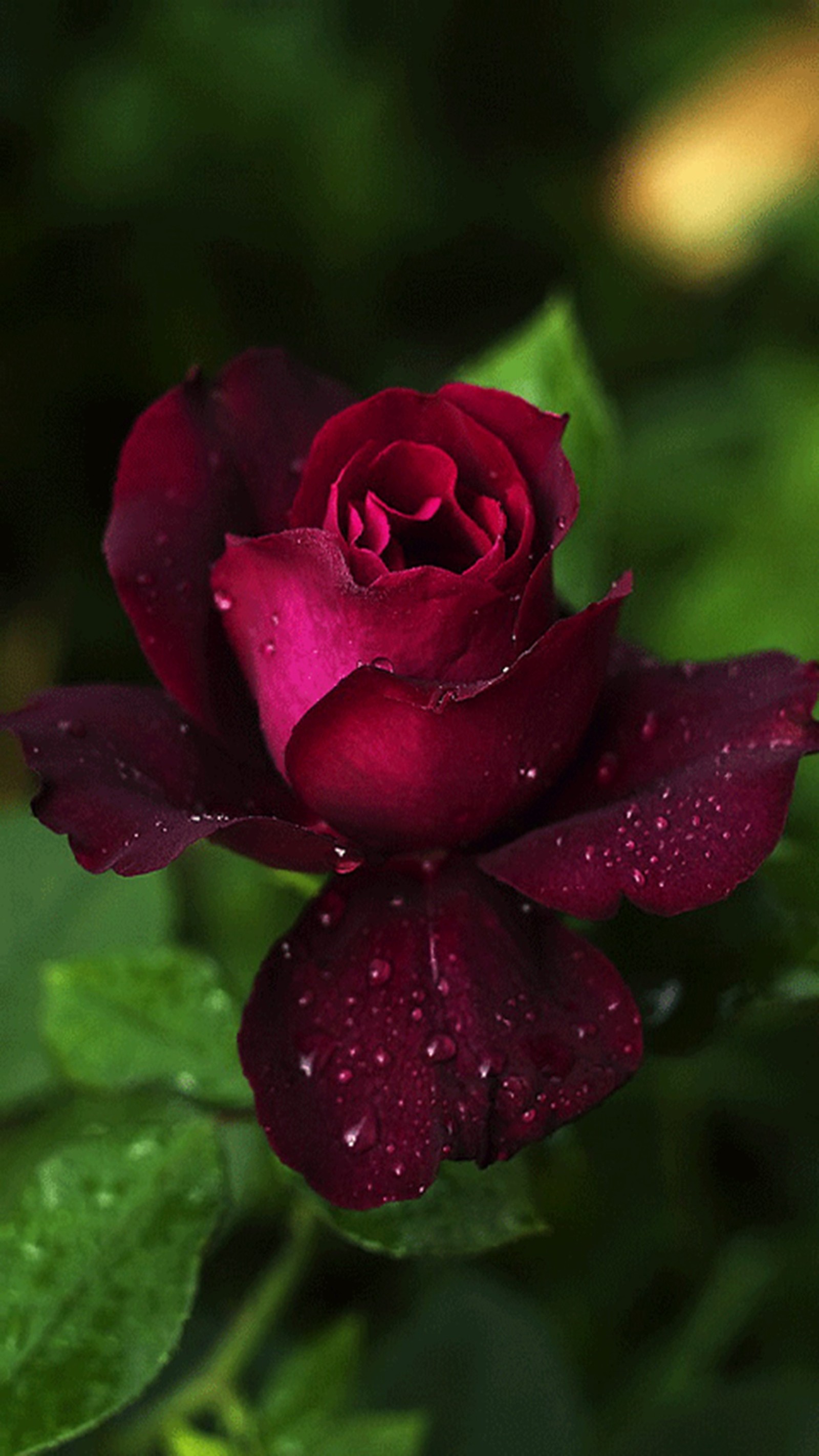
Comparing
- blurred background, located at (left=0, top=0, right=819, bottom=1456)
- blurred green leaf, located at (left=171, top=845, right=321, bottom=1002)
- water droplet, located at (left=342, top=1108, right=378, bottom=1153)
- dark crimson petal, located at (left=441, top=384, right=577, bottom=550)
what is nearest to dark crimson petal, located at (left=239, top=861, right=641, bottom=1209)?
water droplet, located at (left=342, top=1108, right=378, bottom=1153)

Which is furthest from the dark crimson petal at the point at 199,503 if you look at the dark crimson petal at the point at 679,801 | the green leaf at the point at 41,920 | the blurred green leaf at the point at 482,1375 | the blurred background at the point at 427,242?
the blurred background at the point at 427,242

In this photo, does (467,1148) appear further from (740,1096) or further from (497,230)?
(497,230)

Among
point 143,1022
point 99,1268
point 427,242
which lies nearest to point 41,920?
point 143,1022

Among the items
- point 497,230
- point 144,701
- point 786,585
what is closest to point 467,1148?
point 144,701

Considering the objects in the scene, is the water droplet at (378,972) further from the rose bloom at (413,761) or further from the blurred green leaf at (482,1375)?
the blurred green leaf at (482,1375)

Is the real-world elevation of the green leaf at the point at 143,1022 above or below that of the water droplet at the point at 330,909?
below

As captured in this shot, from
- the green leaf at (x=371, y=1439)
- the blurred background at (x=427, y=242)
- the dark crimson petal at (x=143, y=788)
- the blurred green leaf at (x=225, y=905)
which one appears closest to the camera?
the dark crimson petal at (x=143, y=788)

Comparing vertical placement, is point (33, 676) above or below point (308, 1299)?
above
